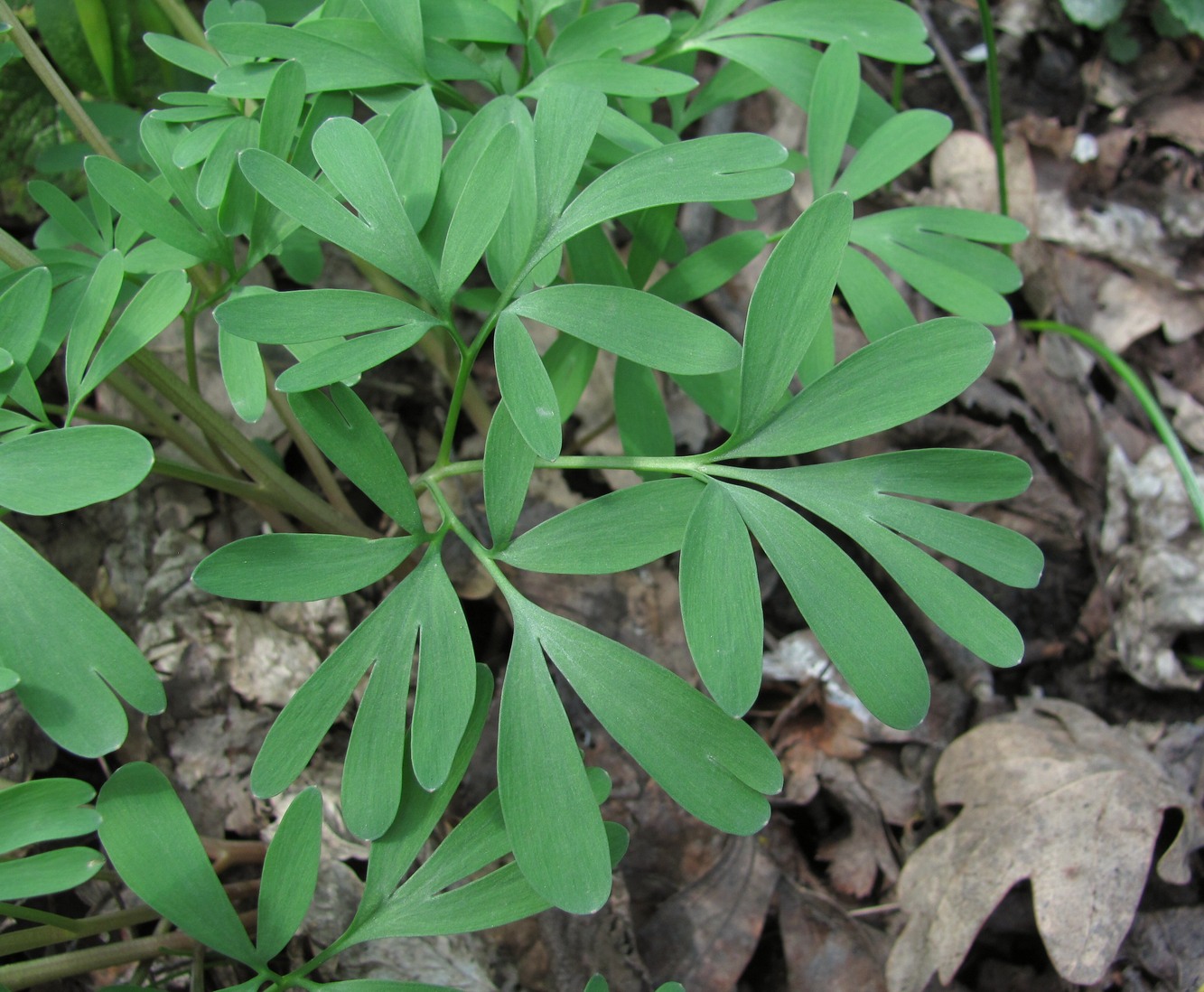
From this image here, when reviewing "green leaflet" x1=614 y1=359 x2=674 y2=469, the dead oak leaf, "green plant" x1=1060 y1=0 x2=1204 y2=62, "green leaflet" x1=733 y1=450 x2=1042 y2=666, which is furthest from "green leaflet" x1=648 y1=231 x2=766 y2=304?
"green plant" x1=1060 y1=0 x2=1204 y2=62

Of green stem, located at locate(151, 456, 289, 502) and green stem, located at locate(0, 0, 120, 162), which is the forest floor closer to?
green stem, located at locate(151, 456, 289, 502)

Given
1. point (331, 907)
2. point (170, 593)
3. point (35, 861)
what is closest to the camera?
point (35, 861)

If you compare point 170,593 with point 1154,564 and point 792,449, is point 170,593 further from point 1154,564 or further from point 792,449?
point 1154,564

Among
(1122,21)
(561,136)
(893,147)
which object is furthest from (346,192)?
(1122,21)

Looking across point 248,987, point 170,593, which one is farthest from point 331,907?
point 170,593

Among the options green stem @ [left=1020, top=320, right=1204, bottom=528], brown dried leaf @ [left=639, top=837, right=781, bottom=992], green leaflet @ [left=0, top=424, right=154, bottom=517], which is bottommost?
brown dried leaf @ [left=639, top=837, right=781, bottom=992]

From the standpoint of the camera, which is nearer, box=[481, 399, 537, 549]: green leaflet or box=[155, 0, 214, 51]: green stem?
box=[481, 399, 537, 549]: green leaflet

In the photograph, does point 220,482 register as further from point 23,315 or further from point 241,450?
point 23,315
